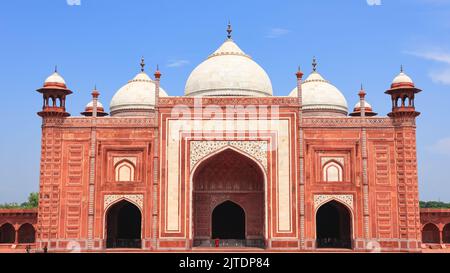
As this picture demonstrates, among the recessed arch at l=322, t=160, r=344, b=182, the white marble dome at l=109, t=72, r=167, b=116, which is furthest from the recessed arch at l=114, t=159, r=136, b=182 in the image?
the recessed arch at l=322, t=160, r=344, b=182

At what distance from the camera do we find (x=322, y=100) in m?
23.5

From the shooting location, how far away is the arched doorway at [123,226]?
64.8 feet

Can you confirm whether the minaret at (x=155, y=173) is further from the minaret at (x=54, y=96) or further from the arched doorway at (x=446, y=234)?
the arched doorway at (x=446, y=234)

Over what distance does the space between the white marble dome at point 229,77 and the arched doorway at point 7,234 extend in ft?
32.3

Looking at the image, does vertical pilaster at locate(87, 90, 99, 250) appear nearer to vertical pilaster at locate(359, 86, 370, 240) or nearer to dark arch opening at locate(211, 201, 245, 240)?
dark arch opening at locate(211, 201, 245, 240)

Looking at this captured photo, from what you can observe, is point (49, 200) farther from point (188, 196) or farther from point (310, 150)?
point (310, 150)

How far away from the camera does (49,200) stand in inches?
726

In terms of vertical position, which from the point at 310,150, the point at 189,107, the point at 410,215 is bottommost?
the point at 410,215

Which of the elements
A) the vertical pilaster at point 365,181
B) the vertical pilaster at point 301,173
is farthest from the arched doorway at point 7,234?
the vertical pilaster at point 365,181
